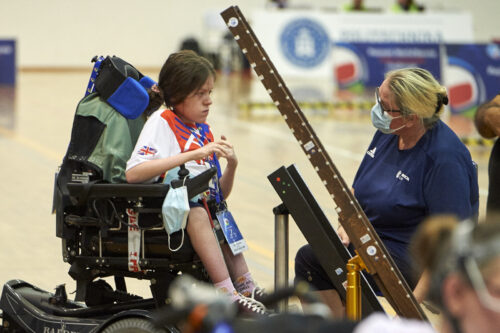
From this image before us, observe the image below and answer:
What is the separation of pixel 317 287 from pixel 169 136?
0.89 m

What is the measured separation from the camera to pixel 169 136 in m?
3.45

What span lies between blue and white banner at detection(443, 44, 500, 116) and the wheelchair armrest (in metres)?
9.16

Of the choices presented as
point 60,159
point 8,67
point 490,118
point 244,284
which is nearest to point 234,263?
point 244,284

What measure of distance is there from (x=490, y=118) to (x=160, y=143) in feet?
5.36

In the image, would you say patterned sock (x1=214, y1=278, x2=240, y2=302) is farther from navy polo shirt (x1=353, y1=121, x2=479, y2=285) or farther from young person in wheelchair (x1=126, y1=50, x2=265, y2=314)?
navy polo shirt (x1=353, y1=121, x2=479, y2=285)

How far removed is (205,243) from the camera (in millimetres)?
3320

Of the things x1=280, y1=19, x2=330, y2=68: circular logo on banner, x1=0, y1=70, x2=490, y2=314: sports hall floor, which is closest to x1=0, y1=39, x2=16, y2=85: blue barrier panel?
x1=0, y1=70, x2=490, y2=314: sports hall floor

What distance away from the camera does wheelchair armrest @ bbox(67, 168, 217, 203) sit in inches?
129

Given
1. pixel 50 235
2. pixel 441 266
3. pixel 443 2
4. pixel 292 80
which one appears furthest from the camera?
pixel 443 2

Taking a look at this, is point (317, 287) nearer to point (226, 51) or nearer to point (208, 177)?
point (208, 177)

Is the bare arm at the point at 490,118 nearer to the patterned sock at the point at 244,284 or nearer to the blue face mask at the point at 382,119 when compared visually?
the blue face mask at the point at 382,119

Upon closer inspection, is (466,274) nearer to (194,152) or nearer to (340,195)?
(340,195)

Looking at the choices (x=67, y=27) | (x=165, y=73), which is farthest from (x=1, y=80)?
(x=165, y=73)

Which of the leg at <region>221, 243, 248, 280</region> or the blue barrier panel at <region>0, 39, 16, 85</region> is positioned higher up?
the blue barrier panel at <region>0, 39, 16, 85</region>
